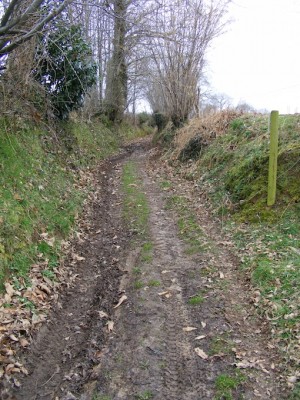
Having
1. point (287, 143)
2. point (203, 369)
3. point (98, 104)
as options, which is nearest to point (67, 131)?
point (287, 143)

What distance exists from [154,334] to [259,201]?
13.6ft

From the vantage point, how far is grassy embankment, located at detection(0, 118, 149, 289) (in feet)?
17.3

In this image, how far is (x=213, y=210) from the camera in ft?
26.8

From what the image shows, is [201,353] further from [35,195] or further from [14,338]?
[35,195]

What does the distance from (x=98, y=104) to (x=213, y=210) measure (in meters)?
17.1

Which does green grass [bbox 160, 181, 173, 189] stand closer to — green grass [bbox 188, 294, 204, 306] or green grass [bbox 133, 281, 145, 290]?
green grass [bbox 133, 281, 145, 290]

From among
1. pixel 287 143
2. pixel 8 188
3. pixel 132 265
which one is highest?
pixel 287 143

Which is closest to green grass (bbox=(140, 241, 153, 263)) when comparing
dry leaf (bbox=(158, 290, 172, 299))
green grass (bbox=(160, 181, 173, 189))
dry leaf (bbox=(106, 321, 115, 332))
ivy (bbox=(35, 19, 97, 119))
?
dry leaf (bbox=(158, 290, 172, 299))

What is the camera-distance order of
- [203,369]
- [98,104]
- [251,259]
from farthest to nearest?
[98,104] → [251,259] → [203,369]

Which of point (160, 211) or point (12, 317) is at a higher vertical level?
point (160, 211)

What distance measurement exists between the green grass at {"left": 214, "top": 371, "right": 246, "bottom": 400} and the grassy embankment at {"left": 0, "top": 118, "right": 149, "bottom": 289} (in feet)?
9.38

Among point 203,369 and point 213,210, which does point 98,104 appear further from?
point 203,369

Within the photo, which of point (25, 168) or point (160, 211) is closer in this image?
point (25, 168)

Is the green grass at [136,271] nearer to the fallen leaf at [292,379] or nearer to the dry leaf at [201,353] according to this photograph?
the dry leaf at [201,353]
